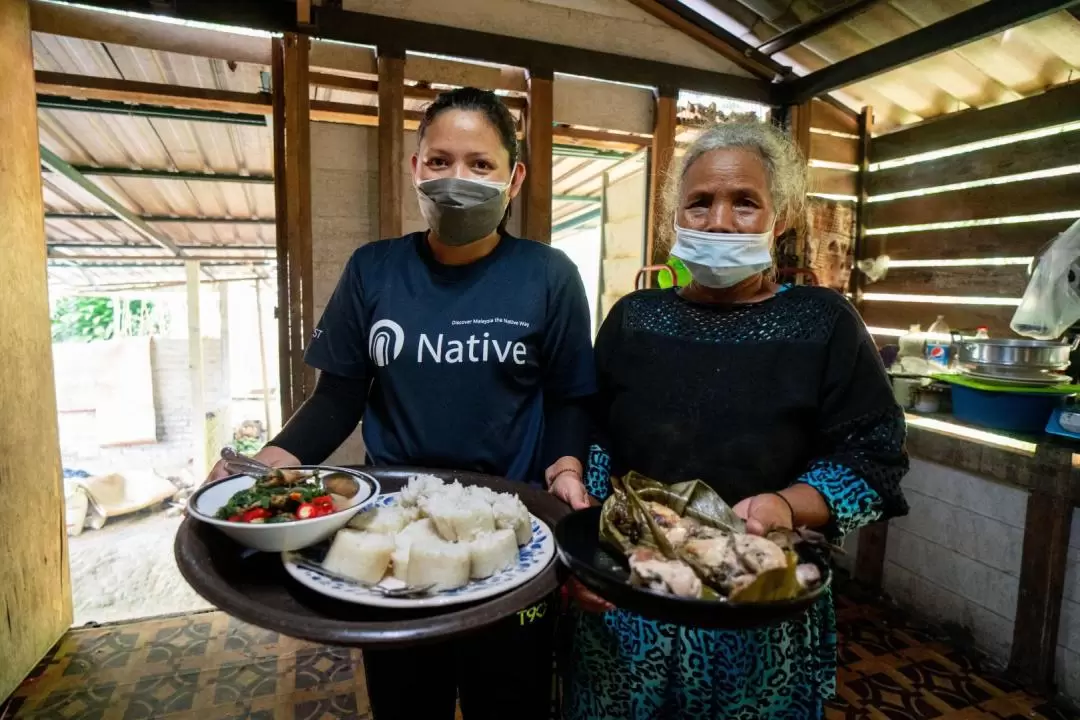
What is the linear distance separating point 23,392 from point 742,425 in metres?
3.81

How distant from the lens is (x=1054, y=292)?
3.52 m

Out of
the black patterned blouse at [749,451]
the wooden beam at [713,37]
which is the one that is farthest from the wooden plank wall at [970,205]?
the black patterned blouse at [749,451]

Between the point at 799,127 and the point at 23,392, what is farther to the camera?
the point at 799,127

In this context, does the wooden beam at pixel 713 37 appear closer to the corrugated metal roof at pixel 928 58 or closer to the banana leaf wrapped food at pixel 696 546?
the corrugated metal roof at pixel 928 58

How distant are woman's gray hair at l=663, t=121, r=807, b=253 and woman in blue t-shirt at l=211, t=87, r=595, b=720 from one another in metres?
0.53

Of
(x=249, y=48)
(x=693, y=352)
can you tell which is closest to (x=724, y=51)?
(x=249, y=48)

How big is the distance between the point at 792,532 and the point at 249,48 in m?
4.32

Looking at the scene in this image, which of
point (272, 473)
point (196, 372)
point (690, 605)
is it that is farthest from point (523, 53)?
point (196, 372)

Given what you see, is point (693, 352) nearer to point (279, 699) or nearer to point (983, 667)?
point (279, 699)

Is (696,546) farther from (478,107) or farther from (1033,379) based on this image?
(1033,379)

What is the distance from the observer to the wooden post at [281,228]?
386 cm

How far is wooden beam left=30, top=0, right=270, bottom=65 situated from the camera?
3486 millimetres

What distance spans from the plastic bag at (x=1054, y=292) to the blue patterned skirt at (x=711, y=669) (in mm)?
3167

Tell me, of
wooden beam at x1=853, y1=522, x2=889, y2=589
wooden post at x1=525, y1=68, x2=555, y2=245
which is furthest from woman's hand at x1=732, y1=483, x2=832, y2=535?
wooden beam at x1=853, y1=522, x2=889, y2=589
